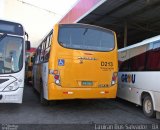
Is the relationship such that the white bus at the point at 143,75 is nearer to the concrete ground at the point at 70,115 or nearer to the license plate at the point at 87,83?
Answer: the concrete ground at the point at 70,115

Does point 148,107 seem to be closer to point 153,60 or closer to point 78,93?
point 153,60

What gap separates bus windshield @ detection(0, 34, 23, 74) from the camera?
31.0ft

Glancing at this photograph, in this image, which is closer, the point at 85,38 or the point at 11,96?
the point at 11,96

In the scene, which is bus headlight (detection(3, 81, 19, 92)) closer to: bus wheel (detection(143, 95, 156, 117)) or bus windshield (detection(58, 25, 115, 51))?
bus windshield (detection(58, 25, 115, 51))

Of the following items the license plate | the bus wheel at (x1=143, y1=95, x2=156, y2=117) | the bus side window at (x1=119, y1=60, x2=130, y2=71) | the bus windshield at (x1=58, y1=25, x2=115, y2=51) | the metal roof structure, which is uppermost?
the metal roof structure

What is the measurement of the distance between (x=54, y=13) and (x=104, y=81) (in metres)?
39.9

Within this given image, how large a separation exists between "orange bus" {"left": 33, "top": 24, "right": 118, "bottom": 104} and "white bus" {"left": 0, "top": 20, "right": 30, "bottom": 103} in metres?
0.93

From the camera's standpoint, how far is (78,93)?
32.3ft

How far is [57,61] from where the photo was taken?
32.0ft

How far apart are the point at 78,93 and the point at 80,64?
954mm

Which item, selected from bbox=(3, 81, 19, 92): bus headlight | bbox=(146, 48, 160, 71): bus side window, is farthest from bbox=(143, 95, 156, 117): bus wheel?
bbox=(3, 81, 19, 92): bus headlight

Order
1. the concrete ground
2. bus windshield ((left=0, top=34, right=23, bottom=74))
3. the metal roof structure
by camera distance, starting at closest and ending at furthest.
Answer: the concrete ground
bus windshield ((left=0, top=34, right=23, bottom=74))
the metal roof structure

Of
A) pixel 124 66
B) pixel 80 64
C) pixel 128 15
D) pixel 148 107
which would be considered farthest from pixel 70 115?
pixel 128 15

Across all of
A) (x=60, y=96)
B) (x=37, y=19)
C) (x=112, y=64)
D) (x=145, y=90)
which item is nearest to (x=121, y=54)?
(x=112, y=64)
